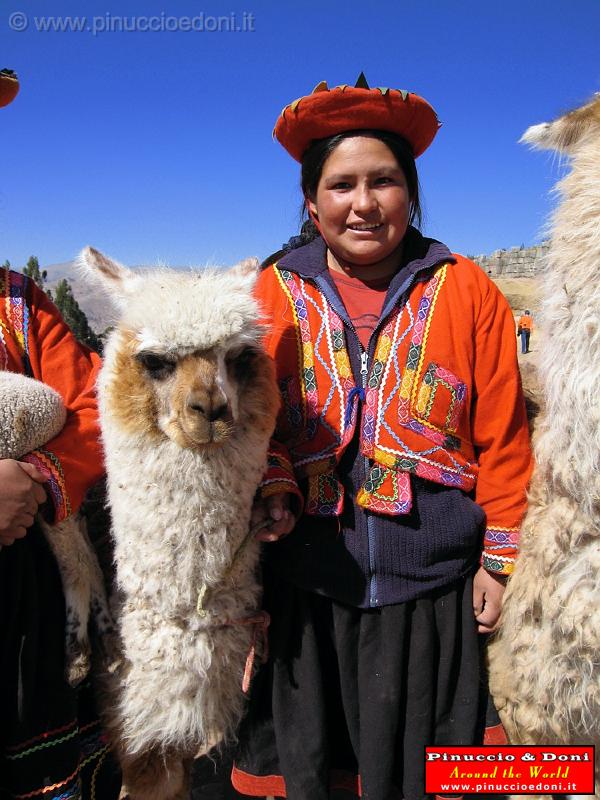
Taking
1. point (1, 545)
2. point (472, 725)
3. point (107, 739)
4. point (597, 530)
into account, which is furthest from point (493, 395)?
point (107, 739)

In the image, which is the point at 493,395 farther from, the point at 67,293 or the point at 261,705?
the point at 67,293

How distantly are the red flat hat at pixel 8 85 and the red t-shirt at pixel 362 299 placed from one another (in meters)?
0.90

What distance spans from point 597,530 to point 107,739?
1.24 m

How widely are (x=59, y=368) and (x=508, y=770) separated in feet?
4.67

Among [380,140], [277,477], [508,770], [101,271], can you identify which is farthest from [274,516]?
[380,140]

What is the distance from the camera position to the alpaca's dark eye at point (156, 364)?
1195 millimetres

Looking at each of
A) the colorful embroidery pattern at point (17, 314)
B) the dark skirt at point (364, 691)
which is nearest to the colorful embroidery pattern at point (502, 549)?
the dark skirt at point (364, 691)

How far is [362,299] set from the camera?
1.45m

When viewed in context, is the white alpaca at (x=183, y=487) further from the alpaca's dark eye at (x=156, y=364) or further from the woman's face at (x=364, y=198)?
the woman's face at (x=364, y=198)

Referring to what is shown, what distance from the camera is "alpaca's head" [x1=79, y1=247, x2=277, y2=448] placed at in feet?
3.77

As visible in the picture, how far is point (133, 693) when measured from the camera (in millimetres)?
1353

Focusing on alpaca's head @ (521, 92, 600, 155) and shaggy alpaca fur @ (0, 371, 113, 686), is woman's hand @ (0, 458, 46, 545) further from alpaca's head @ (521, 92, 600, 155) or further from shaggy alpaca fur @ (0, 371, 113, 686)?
alpaca's head @ (521, 92, 600, 155)

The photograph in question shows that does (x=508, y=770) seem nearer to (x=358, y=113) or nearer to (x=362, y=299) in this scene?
(x=362, y=299)

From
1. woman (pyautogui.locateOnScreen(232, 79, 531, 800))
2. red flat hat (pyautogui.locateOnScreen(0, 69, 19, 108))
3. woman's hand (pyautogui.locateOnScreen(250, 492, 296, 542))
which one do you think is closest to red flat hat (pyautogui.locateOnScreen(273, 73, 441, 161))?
woman (pyautogui.locateOnScreen(232, 79, 531, 800))
